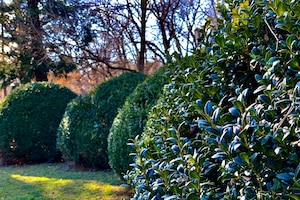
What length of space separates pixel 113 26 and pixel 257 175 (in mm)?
8547

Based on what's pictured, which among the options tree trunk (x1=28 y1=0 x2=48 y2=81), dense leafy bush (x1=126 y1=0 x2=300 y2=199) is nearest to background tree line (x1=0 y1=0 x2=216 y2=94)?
tree trunk (x1=28 y1=0 x2=48 y2=81)

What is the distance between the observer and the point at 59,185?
4.79 metres

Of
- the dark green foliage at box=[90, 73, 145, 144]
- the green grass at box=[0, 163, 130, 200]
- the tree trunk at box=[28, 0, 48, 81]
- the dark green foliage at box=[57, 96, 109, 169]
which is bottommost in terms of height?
the green grass at box=[0, 163, 130, 200]

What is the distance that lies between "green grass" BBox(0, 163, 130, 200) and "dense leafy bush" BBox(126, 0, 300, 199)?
9.20 feet

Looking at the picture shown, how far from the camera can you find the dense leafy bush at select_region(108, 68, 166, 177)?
3859 mm

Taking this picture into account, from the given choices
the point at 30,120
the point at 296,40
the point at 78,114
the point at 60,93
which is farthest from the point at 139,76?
the point at 296,40

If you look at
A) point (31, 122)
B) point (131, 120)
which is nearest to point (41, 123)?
point (31, 122)

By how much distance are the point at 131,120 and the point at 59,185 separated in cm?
166

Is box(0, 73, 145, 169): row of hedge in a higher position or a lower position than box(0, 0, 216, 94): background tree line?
lower

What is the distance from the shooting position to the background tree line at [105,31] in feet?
29.3

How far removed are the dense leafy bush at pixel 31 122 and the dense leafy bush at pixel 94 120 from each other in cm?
113

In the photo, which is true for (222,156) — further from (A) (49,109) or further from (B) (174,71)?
(A) (49,109)

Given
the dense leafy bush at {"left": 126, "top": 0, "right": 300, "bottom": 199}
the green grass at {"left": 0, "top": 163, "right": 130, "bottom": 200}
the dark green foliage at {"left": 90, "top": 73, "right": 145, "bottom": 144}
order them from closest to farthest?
the dense leafy bush at {"left": 126, "top": 0, "right": 300, "bottom": 199}
the green grass at {"left": 0, "top": 163, "right": 130, "bottom": 200}
the dark green foliage at {"left": 90, "top": 73, "right": 145, "bottom": 144}

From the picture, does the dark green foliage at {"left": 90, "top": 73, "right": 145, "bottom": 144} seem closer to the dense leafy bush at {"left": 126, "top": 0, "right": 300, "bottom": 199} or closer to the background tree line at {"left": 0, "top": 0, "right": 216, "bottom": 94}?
the background tree line at {"left": 0, "top": 0, "right": 216, "bottom": 94}
